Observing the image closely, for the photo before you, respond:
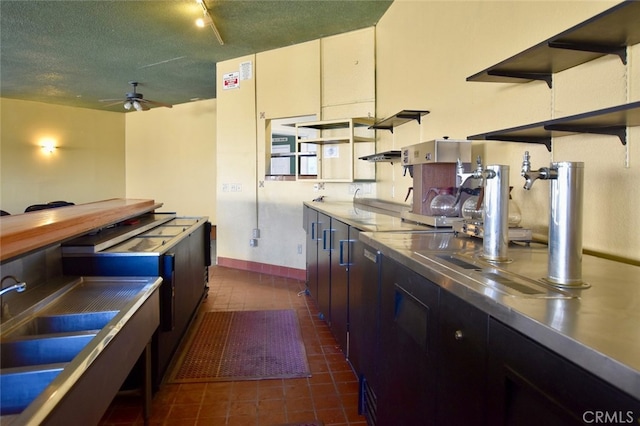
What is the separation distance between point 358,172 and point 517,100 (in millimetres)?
2737

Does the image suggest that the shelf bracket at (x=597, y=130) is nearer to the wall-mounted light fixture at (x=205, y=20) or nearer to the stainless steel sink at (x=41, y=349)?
the stainless steel sink at (x=41, y=349)

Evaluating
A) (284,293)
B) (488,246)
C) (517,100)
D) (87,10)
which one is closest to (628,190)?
(488,246)

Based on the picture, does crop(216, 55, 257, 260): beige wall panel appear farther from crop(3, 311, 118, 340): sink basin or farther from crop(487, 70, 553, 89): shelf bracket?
crop(487, 70, 553, 89): shelf bracket

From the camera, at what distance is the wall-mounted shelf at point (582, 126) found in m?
1.10

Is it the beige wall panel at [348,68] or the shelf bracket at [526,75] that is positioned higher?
the beige wall panel at [348,68]

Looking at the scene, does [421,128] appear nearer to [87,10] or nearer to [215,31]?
[215,31]

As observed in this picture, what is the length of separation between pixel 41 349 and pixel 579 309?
169 cm

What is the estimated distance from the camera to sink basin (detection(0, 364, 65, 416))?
1.13 metres

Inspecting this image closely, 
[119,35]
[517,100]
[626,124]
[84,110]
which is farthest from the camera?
[84,110]

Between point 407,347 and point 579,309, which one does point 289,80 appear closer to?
point 407,347

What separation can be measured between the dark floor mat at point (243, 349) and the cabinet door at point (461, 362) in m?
1.62

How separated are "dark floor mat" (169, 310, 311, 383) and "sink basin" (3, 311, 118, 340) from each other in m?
1.09

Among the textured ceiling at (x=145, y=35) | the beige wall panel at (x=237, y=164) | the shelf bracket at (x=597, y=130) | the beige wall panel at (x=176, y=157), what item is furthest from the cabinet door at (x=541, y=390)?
the beige wall panel at (x=176, y=157)

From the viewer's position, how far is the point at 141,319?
171 centimetres
